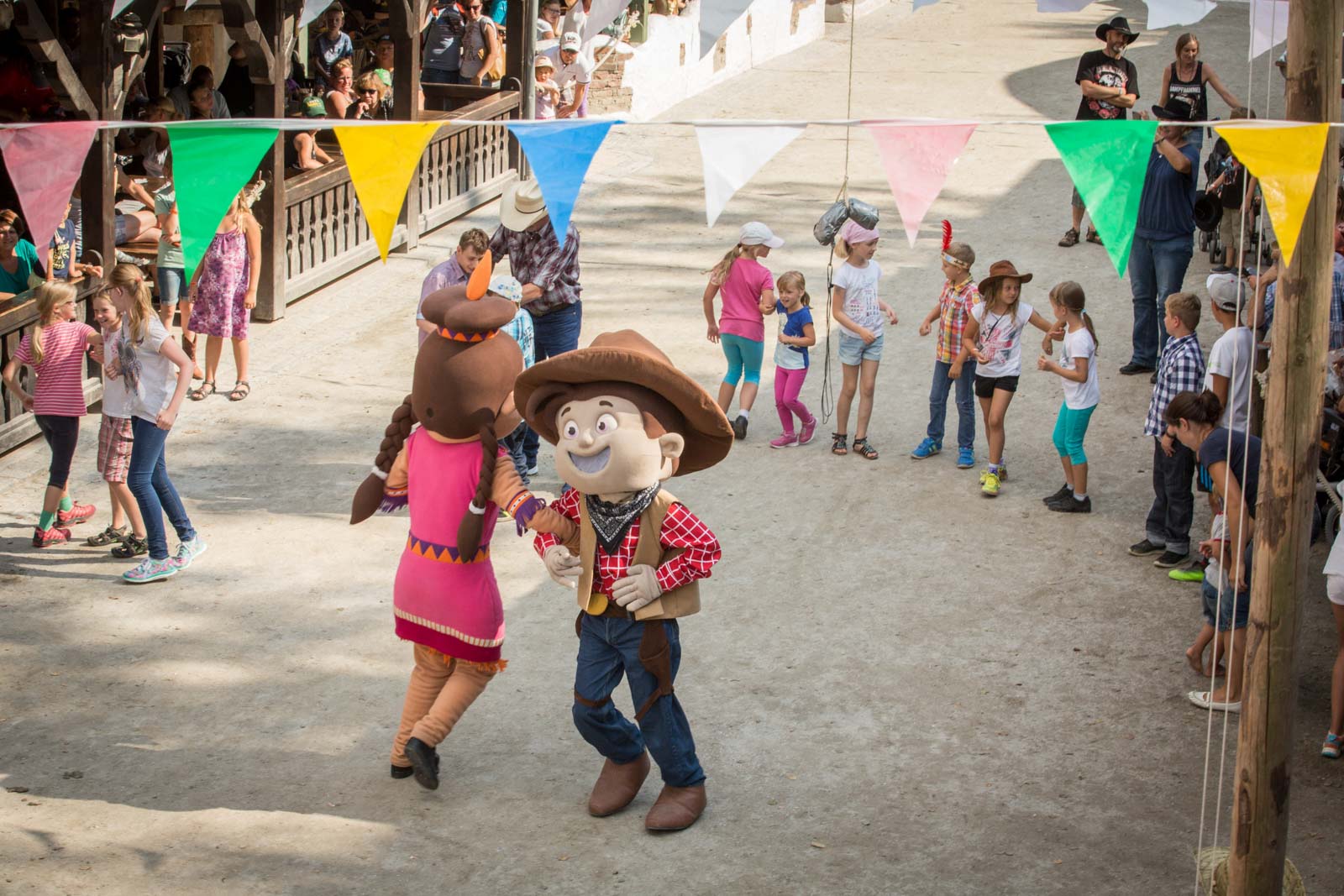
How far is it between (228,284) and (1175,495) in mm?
5776

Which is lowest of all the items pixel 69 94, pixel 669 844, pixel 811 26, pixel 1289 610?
pixel 669 844

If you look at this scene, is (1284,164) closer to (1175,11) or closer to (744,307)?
(1175,11)

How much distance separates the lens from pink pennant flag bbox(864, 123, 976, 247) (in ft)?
16.3

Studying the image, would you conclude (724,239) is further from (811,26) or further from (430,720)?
(811,26)

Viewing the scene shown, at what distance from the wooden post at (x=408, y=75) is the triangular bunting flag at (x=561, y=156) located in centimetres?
823

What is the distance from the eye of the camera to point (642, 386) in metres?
5.33

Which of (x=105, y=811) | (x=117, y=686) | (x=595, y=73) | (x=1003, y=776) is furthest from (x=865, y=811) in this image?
(x=595, y=73)

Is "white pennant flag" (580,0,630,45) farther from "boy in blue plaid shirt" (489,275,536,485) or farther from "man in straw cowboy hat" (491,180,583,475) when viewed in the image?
"man in straw cowboy hat" (491,180,583,475)

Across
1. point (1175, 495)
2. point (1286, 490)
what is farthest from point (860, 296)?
point (1286, 490)

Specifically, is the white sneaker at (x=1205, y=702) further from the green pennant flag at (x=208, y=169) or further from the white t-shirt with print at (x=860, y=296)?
the green pennant flag at (x=208, y=169)

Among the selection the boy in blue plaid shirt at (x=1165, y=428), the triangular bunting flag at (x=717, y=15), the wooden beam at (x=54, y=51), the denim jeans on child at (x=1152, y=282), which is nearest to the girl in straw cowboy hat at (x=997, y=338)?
the boy in blue plaid shirt at (x=1165, y=428)

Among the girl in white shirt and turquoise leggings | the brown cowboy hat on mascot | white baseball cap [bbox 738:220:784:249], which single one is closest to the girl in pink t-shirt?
white baseball cap [bbox 738:220:784:249]

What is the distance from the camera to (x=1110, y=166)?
478 centimetres

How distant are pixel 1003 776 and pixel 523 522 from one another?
82.4 inches
